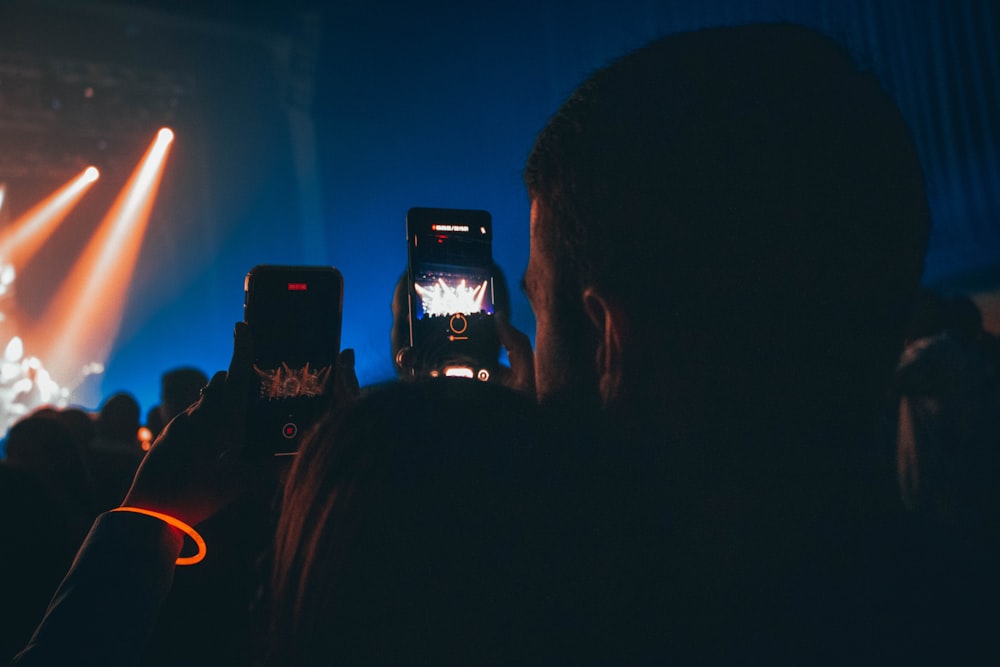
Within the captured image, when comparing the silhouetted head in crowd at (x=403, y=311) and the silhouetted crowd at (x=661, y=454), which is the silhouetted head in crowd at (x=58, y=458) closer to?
the silhouetted head in crowd at (x=403, y=311)

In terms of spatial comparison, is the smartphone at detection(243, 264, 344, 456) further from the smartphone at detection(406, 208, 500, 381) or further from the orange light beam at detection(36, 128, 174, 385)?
the orange light beam at detection(36, 128, 174, 385)

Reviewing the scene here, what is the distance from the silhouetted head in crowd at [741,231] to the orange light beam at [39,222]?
1200cm

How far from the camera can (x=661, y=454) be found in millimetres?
554

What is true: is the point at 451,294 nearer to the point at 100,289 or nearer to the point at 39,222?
the point at 100,289

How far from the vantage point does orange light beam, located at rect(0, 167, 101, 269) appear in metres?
10.5

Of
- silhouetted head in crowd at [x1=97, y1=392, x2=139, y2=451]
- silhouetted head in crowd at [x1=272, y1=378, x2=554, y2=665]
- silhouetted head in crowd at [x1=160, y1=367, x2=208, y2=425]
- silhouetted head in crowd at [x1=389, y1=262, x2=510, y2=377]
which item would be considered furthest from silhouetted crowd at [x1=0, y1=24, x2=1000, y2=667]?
silhouetted head in crowd at [x1=97, y1=392, x2=139, y2=451]

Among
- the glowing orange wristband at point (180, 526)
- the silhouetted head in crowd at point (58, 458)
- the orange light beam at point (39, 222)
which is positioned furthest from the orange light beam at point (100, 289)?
the glowing orange wristband at point (180, 526)

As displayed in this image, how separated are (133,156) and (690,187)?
11.6 meters

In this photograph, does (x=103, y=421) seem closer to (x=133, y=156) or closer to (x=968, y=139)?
(x=968, y=139)

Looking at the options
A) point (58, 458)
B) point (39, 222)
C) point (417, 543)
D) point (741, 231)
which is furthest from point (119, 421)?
point (39, 222)

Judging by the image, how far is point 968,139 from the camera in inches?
118

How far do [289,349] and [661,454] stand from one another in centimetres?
63

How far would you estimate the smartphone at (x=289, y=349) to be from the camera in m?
0.91

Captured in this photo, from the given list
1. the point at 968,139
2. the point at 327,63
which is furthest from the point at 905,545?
the point at 327,63
